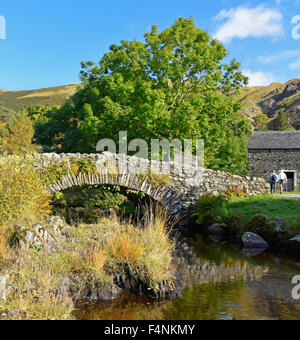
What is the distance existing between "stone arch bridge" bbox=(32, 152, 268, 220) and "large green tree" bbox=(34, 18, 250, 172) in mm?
2439

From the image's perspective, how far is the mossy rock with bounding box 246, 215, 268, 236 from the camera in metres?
12.2

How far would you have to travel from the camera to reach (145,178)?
571 inches

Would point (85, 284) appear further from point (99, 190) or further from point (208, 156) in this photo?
point (208, 156)

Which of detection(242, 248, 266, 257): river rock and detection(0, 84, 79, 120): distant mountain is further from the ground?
detection(0, 84, 79, 120): distant mountain

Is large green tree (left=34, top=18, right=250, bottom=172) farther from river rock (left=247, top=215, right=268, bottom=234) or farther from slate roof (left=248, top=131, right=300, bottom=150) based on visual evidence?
slate roof (left=248, top=131, right=300, bottom=150)

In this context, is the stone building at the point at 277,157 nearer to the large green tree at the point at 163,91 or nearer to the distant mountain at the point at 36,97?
the large green tree at the point at 163,91

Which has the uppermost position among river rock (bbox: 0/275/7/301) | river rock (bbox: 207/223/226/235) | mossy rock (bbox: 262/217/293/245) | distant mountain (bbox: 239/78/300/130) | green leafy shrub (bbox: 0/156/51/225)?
distant mountain (bbox: 239/78/300/130)

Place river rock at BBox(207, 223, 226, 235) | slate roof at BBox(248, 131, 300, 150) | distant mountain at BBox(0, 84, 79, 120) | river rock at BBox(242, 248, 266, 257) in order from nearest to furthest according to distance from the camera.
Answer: river rock at BBox(242, 248, 266, 257), river rock at BBox(207, 223, 226, 235), slate roof at BBox(248, 131, 300, 150), distant mountain at BBox(0, 84, 79, 120)

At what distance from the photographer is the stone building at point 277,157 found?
3212cm

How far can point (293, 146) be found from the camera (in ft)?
106

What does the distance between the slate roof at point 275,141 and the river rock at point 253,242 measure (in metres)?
21.9

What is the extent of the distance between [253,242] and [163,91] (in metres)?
9.35

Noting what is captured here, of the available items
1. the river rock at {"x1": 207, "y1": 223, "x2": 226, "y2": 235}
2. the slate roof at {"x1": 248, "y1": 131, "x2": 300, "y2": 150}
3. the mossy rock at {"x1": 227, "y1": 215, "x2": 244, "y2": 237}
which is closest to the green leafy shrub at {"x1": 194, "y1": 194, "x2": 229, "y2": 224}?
the river rock at {"x1": 207, "y1": 223, "x2": 226, "y2": 235}
